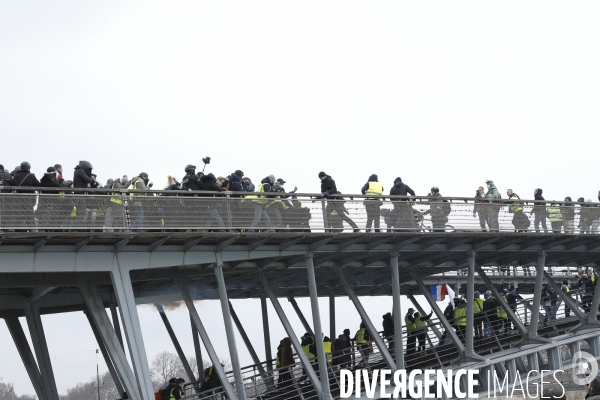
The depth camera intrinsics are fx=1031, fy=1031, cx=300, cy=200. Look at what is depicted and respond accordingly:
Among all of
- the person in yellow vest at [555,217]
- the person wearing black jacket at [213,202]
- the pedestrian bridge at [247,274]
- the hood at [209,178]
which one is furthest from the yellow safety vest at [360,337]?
the hood at [209,178]

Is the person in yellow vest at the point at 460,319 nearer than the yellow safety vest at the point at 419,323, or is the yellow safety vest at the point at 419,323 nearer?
the yellow safety vest at the point at 419,323

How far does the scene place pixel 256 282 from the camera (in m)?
34.1

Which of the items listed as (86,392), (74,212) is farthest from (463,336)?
A: (86,392)

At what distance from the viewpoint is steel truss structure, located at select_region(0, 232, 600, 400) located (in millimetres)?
24000

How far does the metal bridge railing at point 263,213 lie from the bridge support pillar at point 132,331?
4.42 feet

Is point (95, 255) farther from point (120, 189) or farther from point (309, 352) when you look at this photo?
point (309, 352)

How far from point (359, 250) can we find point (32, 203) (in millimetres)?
11351

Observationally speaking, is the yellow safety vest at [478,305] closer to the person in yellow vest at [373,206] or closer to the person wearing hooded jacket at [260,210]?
the person in yellow vest at [373,206]

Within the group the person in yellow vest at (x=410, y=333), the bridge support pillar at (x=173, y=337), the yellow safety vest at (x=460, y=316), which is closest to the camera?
the person in yellow vest at (x=410, y=333)

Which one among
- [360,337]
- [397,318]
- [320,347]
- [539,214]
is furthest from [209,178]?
[539,214]

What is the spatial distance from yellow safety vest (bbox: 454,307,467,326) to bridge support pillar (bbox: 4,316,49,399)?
1421cm

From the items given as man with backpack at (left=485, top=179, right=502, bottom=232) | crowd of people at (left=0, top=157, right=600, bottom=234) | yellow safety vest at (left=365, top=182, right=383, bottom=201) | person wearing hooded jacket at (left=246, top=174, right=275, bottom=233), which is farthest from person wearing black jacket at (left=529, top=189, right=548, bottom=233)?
person wearing hooded jacket at (left=246, top=174, right=275, bottom=233)

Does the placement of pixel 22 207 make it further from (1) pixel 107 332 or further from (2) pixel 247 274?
(2) pixel 247 274

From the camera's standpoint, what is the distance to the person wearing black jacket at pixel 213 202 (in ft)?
84.2
